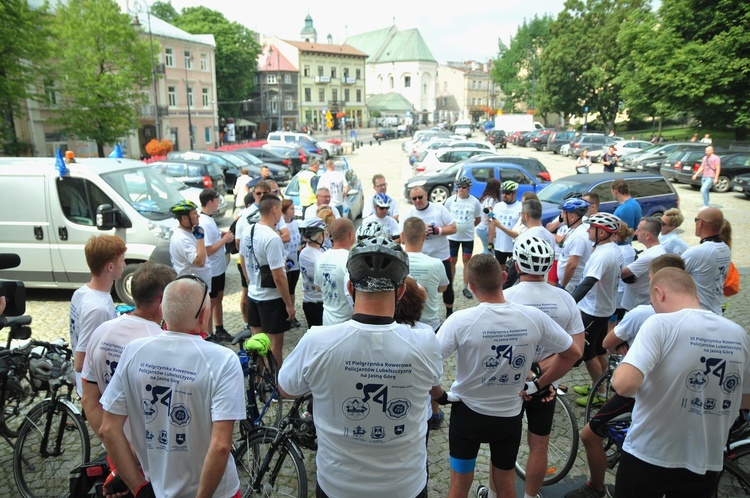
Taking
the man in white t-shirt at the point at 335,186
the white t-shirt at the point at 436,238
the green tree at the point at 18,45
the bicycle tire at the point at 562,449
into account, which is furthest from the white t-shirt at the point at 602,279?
the green tree at the point at 18,45

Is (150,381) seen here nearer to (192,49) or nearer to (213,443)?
(213,443)

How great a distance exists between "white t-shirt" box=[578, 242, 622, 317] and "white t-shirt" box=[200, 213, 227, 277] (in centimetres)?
453

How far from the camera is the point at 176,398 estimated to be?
8.32 feet

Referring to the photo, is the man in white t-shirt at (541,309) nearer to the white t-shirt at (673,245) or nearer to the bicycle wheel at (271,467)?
the bicycle wheel at (271,467)

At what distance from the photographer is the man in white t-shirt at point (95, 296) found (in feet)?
12.1

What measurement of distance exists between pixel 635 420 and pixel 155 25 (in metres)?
Answer: 54.0

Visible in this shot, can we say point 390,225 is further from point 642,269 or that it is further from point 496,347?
point 496,347

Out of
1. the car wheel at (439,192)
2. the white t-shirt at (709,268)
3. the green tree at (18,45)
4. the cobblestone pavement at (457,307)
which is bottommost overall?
the cobblestone pavement at (457,307)

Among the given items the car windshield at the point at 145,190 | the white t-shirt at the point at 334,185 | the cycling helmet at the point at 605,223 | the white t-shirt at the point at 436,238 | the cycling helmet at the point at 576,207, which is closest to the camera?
the cycling helmet at the point at 605,223

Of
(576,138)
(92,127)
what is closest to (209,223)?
(92,127)

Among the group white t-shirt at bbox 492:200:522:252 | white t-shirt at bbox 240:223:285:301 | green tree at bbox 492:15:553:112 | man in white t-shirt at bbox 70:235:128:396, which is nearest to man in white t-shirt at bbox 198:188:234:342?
white t-shirt at bbox 240:223:285:301

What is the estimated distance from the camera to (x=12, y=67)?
20.7m

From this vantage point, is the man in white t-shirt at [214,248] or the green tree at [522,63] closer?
the man in white t-shirt at [214,248]

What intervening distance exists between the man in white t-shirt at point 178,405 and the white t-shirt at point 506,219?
A: 627cm
